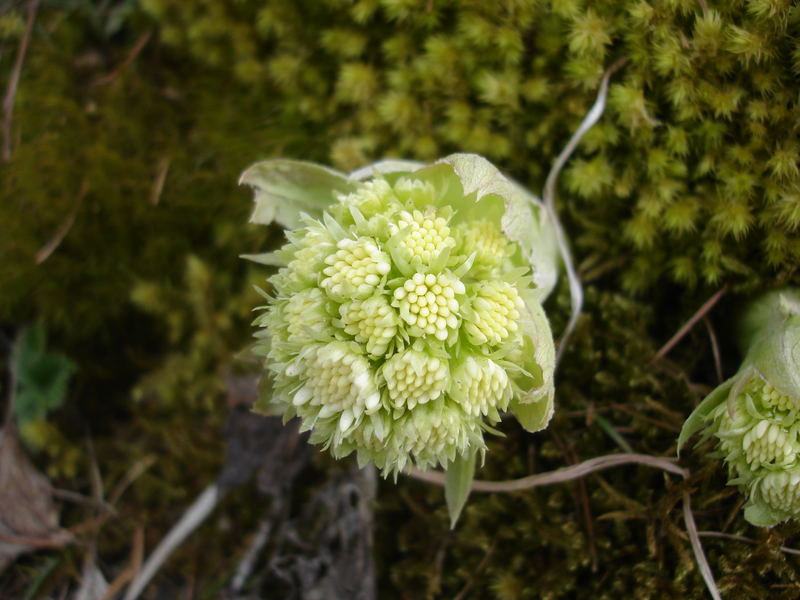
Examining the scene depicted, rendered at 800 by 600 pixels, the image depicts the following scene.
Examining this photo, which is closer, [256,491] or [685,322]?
[685,322]

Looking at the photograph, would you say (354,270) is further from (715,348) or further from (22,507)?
(22,507)

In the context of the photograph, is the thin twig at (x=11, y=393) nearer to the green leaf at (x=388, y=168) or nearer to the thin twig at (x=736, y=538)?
the green leaf at (x=388, y=168)

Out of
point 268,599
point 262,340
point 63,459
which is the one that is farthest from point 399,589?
point 63,459

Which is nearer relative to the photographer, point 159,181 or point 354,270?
point 354,270

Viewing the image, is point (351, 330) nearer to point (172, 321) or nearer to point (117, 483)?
point (172, 321)

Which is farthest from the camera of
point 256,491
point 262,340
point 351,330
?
point 256,491

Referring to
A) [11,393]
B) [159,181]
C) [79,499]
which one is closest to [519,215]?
[159,181]

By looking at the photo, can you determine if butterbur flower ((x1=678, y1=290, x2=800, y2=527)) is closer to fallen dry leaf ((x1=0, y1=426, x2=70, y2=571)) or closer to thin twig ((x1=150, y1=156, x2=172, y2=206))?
thin twig ((x1=150, y1=156, x2=172, y2=206))
